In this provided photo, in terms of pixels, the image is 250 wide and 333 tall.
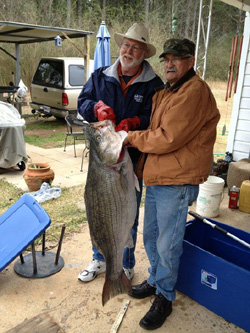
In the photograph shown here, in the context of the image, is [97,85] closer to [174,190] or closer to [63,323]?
[174,190]

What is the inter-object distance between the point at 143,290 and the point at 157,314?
0.33 metres

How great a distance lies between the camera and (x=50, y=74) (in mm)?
11031

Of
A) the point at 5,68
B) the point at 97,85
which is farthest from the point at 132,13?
the point at 97,85

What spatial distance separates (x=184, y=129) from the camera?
2018mm

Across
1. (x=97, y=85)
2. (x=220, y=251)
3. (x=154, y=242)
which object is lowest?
(x=220, y=251)

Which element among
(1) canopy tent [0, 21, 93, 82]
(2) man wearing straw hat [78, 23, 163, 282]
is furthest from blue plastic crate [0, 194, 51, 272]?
(1) canopy tent [0, 21, 93, 82]

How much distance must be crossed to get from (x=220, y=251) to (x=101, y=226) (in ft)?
4.23

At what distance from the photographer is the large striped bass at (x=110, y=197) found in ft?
6.68

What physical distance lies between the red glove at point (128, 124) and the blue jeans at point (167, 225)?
1.53 feet

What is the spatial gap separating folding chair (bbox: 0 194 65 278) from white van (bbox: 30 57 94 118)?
7.21m

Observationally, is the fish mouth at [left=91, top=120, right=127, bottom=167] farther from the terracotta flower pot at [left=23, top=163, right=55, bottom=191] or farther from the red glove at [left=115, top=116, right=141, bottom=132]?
the terracotta flower pot at [left=23, top=163, right=55, bottom=191]

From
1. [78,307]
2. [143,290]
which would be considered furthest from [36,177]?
[143,290]

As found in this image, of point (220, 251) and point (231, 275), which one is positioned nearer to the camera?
point (231, 275)

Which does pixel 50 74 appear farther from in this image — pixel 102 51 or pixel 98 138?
pixel 98 138
